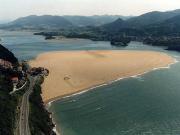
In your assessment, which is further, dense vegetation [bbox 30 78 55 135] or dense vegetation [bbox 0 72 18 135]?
dense vegetation [bbox 30 78 55 135]

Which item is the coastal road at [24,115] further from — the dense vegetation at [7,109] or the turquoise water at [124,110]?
the turquoise water at [124,110]

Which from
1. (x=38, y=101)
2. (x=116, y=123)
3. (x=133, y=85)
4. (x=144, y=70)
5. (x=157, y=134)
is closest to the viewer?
(x=157, y=134)

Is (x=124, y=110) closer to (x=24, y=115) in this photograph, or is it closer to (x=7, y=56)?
(x=24, y=115)

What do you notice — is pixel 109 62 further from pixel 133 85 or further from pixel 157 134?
pixel 157 134

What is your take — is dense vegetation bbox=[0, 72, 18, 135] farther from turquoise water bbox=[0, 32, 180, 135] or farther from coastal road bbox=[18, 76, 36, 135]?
turquoise water bbox=[0, 32, 180, 135]

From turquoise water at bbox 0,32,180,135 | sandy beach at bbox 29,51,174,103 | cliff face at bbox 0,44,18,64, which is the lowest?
turquoise water at bbox 0,32,180,135

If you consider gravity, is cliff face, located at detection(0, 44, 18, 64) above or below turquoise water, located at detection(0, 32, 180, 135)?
above

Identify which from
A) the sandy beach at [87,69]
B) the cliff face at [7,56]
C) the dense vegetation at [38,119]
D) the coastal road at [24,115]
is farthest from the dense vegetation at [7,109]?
the cliff face at [7,56]

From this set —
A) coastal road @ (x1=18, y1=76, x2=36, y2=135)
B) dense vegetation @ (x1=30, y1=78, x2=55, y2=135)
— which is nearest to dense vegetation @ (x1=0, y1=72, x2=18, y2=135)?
coastal road @ (x1=18, y1=76, x2=36, y2=135)

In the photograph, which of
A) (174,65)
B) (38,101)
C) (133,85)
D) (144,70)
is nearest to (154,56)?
(174,65)
